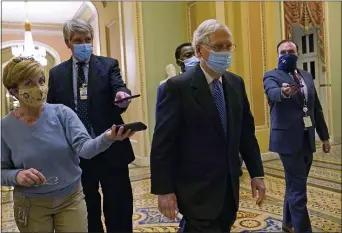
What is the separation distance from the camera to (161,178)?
1494mm

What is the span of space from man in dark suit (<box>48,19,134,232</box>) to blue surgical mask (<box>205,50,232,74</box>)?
21.2 inches

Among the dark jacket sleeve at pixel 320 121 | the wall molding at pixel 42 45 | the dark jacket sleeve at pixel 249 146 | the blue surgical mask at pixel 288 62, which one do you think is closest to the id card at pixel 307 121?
the dark jacket sleeve at pixel 320 121

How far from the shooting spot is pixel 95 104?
6.43 ft

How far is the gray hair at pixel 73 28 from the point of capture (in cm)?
189

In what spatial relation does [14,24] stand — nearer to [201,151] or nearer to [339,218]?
[201,151]

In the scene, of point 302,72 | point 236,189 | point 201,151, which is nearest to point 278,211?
point 302,72

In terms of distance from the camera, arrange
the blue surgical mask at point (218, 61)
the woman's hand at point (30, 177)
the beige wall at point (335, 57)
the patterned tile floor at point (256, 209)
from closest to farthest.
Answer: the woman's hand at point (30, 177) → the blue surgical mask at point (218, 61) → the patterned tile floor at point (256, 209) → the beige wall at point (335, 57)

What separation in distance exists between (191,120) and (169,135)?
0.11 m

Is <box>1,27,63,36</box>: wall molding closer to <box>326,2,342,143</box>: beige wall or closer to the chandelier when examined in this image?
the chandelier

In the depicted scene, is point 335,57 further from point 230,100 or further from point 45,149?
point 45,149

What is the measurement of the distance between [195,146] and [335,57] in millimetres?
2127

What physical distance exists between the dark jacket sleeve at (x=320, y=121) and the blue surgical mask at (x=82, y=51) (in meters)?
1.47

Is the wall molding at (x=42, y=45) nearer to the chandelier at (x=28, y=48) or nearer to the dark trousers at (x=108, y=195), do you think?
the chandelier at (x=28, y=48)

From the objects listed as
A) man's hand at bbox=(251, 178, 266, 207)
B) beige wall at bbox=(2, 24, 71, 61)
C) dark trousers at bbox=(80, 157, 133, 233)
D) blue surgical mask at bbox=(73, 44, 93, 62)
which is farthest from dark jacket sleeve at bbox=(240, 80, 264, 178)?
beige wall at bbox=(2, 24, 71, 61)
